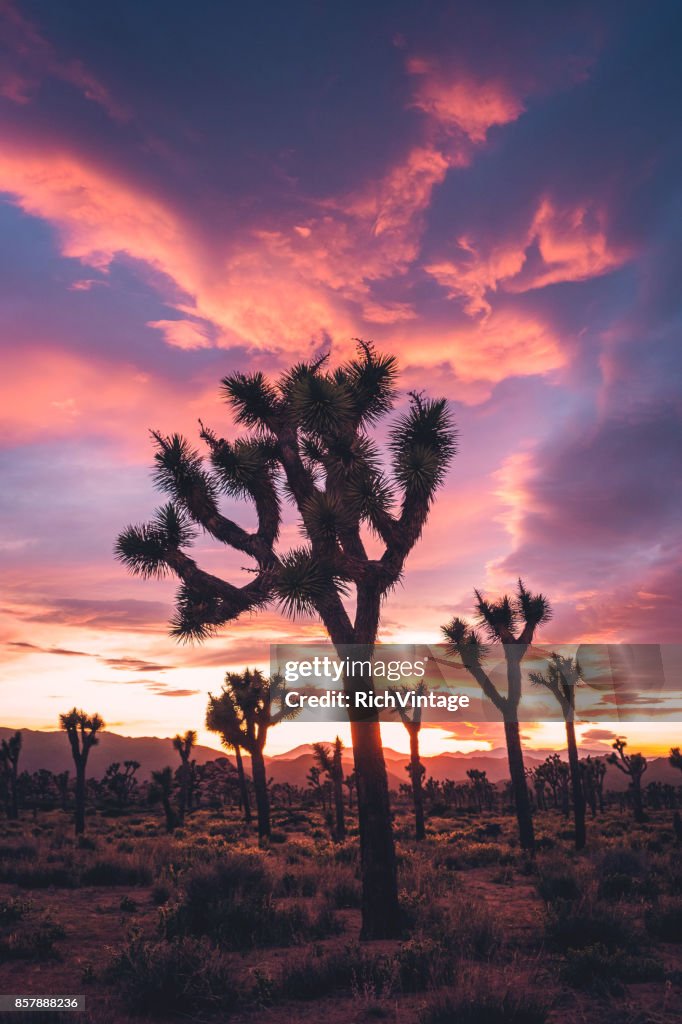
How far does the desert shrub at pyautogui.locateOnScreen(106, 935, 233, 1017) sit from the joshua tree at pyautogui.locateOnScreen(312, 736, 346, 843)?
20530 millimetres

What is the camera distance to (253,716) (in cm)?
2839

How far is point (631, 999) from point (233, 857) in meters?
8.21

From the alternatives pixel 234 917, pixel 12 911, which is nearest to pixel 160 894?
pixel 12 911

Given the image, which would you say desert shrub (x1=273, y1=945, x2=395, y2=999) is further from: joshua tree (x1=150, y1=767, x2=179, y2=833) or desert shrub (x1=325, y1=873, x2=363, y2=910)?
joshua tree (x1=150, y1=767, x2=179, y2=833)

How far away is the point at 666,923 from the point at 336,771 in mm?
24471

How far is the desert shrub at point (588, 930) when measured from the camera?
8.91 metres

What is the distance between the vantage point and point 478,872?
60.1 feet

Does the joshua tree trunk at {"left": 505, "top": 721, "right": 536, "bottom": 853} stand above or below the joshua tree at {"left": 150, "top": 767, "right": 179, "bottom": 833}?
above

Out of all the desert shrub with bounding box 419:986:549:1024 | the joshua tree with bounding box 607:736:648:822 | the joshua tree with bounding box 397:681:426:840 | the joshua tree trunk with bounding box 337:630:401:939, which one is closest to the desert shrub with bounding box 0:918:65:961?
the joshua tree trunk with bounding box 337:630:401:939

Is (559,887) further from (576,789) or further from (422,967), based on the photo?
(576,789)

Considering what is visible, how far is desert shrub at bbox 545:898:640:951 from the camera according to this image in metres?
8.91

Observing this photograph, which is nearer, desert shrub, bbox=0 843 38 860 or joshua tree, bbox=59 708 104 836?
desert shrub, bbox=0 843 38 860

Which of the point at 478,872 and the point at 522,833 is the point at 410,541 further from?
the point at 522,833

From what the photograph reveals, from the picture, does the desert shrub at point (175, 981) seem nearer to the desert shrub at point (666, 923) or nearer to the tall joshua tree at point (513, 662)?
the desert shrub at point (666, 923)
